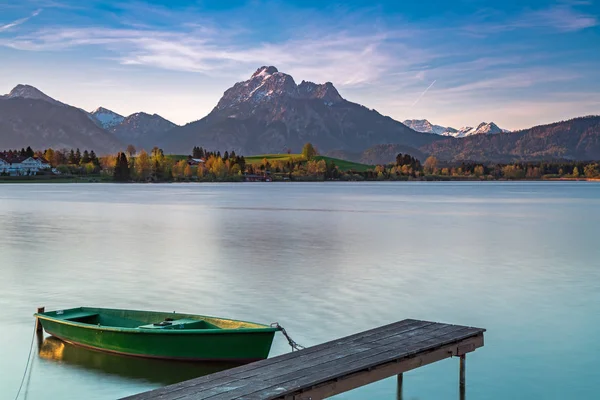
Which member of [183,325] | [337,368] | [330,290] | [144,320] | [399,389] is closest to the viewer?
[337,368]

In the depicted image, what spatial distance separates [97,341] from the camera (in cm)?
1862

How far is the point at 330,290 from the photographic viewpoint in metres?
29.3

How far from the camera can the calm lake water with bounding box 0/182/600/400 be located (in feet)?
57.6

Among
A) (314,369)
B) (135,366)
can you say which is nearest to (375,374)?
(314,369)

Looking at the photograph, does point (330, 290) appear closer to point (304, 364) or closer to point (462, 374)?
point (462, 374)

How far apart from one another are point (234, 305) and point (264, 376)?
1299 cm

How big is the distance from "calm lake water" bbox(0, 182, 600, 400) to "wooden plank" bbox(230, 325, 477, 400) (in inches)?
61.6

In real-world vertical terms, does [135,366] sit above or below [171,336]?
below

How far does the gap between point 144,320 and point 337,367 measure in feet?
25.6

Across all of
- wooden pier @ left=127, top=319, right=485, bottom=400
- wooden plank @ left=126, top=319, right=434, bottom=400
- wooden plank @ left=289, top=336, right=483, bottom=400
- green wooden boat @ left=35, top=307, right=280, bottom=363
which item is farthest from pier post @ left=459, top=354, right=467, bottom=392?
green wooden boat @ left=35, top=307, right=280, bottom=363

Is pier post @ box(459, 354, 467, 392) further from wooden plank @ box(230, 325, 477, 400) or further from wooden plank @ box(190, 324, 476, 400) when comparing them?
wooden plank @ box(190, 324, 476, 400)

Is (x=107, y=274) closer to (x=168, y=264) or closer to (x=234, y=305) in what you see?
(x=168, y=264)

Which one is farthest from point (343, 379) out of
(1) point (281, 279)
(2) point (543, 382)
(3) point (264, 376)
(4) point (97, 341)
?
(1) point (281, 279)

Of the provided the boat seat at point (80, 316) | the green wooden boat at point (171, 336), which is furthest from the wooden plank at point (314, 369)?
the boat seat at point (80, 316)
